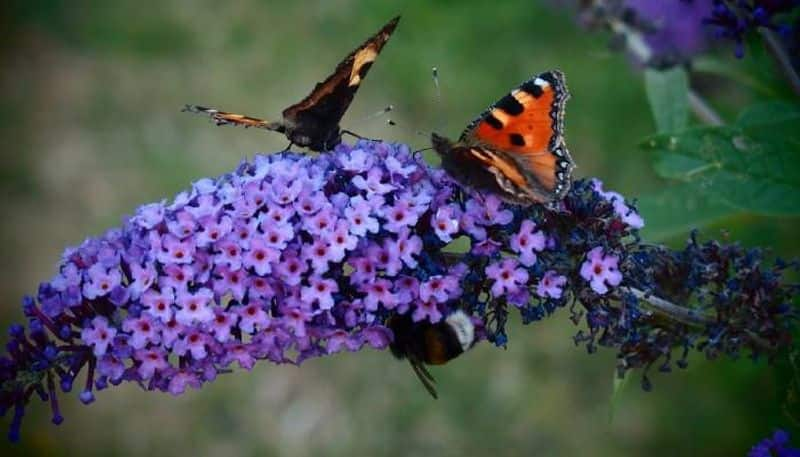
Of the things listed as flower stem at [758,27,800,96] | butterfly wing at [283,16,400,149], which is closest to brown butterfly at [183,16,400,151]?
butterfly wing at [283,16,400,149]

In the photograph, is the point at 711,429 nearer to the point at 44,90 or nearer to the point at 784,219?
the point at 784,219

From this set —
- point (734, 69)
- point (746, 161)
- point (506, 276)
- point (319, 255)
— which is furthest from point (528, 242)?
point (734, 69)

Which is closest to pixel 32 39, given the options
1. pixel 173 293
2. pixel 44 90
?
pixel 44 90

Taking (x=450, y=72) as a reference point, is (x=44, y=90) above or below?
above

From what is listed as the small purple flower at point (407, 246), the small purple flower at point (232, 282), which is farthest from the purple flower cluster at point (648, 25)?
the small purple flower at point (232, 282)

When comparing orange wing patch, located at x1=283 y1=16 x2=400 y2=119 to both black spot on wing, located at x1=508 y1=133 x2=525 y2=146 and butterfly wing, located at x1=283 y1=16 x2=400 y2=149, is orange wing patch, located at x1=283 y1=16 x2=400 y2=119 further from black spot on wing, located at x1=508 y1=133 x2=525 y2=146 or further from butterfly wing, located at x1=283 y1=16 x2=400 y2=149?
black spot on wing, located at x1=508 y1=133 x2=525 y2=146

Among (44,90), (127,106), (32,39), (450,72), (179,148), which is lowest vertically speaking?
(450,72)
